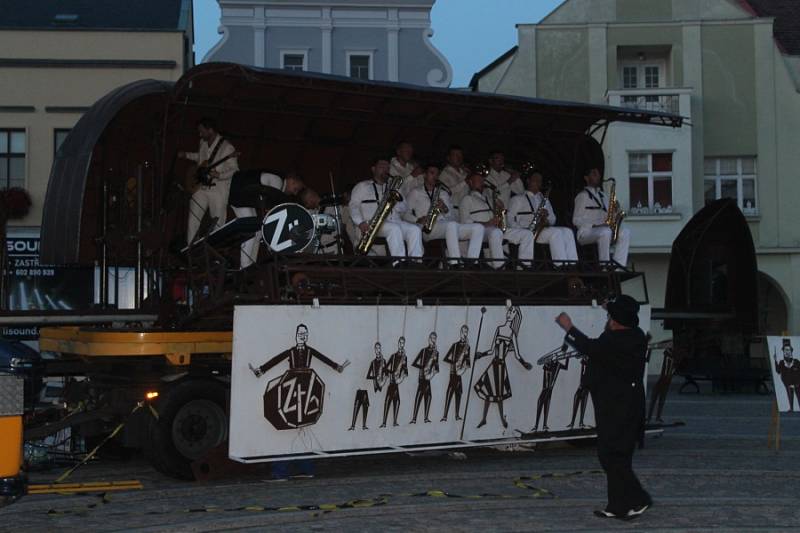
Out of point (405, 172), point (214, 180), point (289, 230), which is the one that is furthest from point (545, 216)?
point (289, 230)


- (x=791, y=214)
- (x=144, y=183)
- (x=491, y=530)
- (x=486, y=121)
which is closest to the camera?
(x=491, y=530)

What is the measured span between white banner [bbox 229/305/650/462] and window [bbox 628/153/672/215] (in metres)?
22.2

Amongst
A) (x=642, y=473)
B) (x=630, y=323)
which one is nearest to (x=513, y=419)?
(x=642, y=473)

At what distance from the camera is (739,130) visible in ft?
120

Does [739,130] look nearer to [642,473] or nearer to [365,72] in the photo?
[365,72]

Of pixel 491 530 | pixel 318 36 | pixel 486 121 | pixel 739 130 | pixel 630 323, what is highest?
pixel 318 36

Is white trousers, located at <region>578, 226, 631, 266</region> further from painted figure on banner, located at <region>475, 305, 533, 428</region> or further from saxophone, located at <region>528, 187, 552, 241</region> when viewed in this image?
painted figure on banner, located at <region>475, 305, 533, 428</region>

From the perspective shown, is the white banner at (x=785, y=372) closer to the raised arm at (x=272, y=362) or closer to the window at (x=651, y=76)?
the raised arm at (x=272, y=362)

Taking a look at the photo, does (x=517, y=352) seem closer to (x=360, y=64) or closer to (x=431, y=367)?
(x=431, y=367)

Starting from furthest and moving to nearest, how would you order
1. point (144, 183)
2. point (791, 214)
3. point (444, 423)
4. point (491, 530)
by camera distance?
point (791, 214), point (144, 183), point (444, 423), point (491, 530)

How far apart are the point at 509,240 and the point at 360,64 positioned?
2346cm

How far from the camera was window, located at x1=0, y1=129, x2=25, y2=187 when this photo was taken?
33406mm

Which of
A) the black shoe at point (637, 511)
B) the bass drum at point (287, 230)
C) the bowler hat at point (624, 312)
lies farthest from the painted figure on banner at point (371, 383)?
the black shoe at point (637, 511)

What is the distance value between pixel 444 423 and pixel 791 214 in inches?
1019
